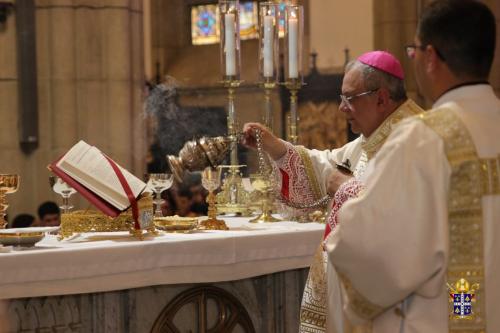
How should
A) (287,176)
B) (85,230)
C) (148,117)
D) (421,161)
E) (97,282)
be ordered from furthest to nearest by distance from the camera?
1. (148,117)
2. (287,176)
3. (85,230)
4. (97,282)
5. (421,161)

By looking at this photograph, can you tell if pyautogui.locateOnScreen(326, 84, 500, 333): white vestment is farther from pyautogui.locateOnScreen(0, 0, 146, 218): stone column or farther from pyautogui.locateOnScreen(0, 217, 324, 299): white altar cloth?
pyautogui.locateOnScreen(0, 0, 146, 218): stone column

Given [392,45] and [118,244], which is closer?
[118,244]

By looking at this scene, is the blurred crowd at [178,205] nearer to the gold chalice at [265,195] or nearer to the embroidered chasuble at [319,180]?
the gold chalice at [265,195]

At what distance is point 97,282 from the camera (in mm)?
4184

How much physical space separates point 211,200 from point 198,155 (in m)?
0.25

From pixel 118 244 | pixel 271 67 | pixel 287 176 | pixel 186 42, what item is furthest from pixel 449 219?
pixel 186 42

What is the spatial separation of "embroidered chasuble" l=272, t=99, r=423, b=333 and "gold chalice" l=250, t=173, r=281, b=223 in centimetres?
43

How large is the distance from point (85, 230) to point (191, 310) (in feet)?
1.83

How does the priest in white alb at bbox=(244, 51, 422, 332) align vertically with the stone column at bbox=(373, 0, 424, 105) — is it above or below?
below

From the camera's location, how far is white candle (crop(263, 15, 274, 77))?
5.62 metres

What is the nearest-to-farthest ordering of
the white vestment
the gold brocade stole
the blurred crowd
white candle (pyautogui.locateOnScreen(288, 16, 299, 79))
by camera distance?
the white vestment
the gold brocade stole
white candle (pyautogui.locateOnScreen(288, 16, 299, 79))
the blurred crowd

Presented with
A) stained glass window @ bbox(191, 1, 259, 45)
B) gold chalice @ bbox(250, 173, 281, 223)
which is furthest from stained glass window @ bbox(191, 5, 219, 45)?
gold chalice @ bbox(250, 173, 281, 223)

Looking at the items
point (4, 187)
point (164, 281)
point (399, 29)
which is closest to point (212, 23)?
point (399, 29)

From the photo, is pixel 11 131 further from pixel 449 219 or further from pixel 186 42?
pixel 449 219
